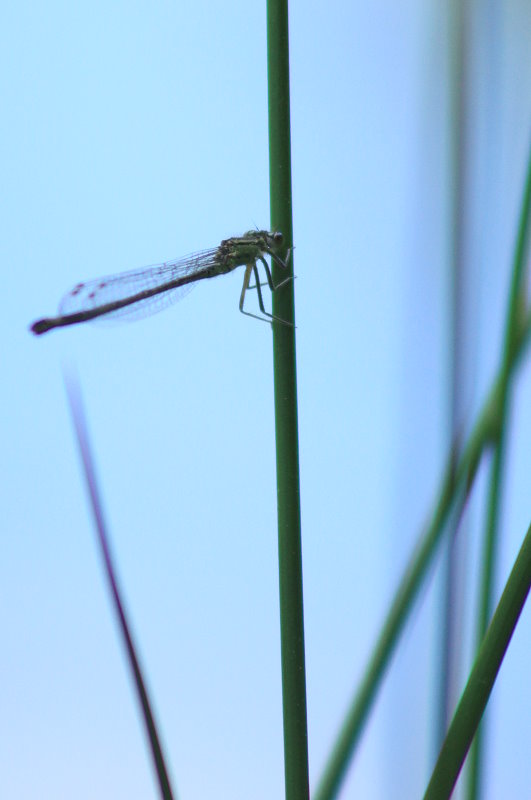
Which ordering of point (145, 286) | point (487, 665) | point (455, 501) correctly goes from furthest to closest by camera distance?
point (145, 286) → point (455, 501) → point (487, 665)

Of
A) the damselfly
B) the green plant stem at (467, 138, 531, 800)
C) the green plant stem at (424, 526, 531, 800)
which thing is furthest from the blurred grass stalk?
the damselfly

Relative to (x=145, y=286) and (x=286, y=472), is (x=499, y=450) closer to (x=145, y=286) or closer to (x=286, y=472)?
(x=286, y=472)

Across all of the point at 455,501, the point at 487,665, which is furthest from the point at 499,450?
the point at 487,665

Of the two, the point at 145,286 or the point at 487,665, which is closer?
the point at 487,665

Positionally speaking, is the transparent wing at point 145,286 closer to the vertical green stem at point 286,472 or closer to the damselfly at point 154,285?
the damselfly at point 154,285

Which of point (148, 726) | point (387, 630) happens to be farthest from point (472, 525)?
point (148, 726)

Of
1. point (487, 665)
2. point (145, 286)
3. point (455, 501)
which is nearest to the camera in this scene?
point (487, 665)

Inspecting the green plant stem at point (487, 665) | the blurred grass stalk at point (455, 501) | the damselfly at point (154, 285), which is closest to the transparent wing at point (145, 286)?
the damselfly at point (154, 285)
